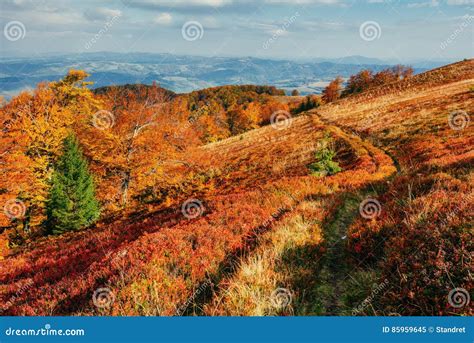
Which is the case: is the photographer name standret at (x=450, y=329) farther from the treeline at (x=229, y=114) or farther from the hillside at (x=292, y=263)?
the treeline at (x=229, y=114)

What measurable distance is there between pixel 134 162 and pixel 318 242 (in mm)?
19492

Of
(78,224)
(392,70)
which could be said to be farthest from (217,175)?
(392,70)

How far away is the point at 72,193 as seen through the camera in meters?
25.3

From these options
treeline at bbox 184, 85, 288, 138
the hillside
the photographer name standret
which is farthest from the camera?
treeline at bbox 184, 85, 288, 138

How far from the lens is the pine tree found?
24.5 m

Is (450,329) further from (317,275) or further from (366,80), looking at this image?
(366,80)

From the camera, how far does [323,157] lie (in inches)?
639

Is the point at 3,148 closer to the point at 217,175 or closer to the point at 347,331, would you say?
the point at 217,175

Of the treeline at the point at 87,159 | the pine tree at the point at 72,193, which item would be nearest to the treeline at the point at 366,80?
the treeline at the point at 87,159

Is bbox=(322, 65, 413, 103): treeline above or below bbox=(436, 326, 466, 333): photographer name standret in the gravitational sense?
above

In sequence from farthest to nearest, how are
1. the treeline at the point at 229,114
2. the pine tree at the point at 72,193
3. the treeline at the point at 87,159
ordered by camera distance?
1. the treeline at the point at 229,114
2. the pine tree at the point at 72,193
3. the treeline at the point at 87,159

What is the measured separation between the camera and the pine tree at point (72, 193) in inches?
964

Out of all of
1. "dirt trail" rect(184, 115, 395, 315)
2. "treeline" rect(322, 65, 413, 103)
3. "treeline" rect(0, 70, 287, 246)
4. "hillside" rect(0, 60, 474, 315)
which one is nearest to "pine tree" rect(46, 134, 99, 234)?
"treeline" rect(0, 70, 287, 246)

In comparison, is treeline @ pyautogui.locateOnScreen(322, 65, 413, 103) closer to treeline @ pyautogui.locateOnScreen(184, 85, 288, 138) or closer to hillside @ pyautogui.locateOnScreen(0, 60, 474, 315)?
treeline @ pyautogui.locateOnScreen(184, 85, 288, 138)
